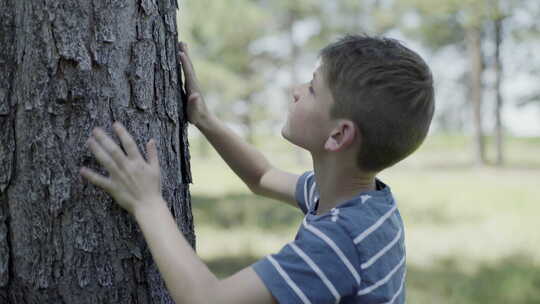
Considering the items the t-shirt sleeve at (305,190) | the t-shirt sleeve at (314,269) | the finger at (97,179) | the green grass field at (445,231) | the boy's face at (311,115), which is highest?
the boy's face at (311,115)

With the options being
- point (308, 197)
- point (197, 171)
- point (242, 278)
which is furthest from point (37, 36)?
point (197, 171)

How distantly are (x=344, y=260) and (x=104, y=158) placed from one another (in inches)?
24.3

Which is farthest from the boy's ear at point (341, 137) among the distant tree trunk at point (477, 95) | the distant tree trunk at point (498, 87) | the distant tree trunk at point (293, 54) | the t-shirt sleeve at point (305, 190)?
the distant tree trunk at point (293, 54)

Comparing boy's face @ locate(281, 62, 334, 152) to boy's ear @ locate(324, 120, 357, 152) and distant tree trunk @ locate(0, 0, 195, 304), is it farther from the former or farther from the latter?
distant tree trunk @ locate(0, 0, 195, 304)

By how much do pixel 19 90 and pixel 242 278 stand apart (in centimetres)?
73

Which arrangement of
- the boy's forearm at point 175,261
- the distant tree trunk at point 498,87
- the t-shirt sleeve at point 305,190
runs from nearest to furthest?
the boy's forearm at point 175,261 → the t-shirt sleeve at point 305,190 → the distant tree trunk at point 498,87

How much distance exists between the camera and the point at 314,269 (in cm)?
123

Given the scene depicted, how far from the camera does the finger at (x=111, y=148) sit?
4.31ft

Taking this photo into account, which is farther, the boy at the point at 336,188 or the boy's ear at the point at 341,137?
the boy's ear at the point at 341,137

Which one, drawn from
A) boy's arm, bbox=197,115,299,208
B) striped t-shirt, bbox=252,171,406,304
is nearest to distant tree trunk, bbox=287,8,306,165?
boy's arm, bbox=197,115,299,208

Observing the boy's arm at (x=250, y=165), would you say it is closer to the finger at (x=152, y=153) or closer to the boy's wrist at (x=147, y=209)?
the finger at (x=152, y=153)

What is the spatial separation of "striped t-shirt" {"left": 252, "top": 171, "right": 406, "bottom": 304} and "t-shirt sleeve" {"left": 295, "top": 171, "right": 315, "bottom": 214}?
42 cm

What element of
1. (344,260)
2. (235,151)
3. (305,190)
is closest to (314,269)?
(344,260)

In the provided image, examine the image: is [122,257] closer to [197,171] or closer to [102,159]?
[102,159]
